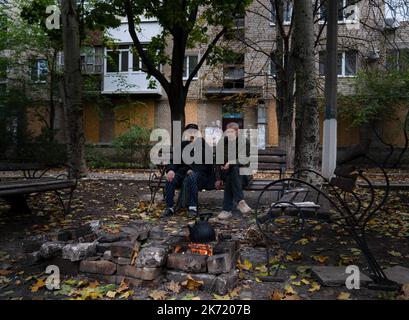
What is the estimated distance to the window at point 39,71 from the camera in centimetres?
2393

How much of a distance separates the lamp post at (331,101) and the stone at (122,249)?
17.2ft

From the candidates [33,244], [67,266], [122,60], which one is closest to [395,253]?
[67,266]

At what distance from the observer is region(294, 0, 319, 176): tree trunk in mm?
7867

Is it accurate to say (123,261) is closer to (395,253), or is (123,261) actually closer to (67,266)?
(67,266)

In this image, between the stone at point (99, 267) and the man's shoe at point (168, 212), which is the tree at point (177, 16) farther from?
the stone at point (99, 267)

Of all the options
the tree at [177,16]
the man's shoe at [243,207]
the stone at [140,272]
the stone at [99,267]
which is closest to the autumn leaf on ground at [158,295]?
the stone at [140,272]

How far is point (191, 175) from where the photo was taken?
6.43m

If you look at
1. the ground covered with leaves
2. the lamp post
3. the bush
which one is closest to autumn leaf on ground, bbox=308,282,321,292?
the ground covered with leaves

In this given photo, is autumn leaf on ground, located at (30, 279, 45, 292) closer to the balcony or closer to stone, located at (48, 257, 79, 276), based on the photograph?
stone, located at (48, 257, 79, 276)

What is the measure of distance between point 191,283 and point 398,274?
1.89m

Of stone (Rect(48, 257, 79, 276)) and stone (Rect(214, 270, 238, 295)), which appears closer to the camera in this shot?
stone (Rect(214, 270, 238, 295))

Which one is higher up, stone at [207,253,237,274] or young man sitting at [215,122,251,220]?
young man sitting at [215,122,251,220]

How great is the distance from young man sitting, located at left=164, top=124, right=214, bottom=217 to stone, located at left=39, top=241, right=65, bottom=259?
2618mm
